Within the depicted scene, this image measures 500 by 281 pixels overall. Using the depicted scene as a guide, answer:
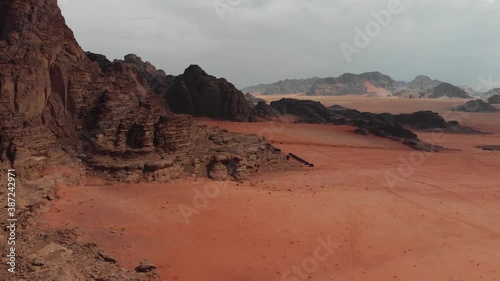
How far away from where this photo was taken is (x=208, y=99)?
35125 millimetres

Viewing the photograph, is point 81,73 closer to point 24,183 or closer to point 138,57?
point 24,183

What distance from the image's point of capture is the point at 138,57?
155ft

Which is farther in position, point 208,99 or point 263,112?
point 263,112

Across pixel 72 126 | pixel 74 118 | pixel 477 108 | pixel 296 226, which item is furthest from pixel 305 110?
pixel 477 108

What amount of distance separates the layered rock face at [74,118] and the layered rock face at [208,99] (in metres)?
17.3

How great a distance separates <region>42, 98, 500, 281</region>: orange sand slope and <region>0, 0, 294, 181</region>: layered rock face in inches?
51.3

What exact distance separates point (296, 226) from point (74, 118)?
9252mm

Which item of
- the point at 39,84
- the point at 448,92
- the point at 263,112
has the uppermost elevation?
the point at 448,92

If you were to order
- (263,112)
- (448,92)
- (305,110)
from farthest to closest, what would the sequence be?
(448,92), (305,110), (263,112)

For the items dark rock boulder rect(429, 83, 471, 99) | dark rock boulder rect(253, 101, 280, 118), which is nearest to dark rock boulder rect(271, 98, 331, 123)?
dark rock boulder rect(253, 101, 280, 118)

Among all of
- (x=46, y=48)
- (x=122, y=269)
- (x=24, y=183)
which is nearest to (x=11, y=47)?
(x=46, y=48)

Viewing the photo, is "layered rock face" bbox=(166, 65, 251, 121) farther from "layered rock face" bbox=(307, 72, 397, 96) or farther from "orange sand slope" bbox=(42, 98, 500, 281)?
"layered rock face" bbox=(307, 72, 397, 96)

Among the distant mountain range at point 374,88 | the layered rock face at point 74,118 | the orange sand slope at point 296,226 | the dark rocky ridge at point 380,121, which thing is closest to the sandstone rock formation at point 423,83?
the distant mountain range at point 374,88

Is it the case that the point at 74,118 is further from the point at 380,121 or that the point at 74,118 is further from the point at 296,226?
the point at 380,121
